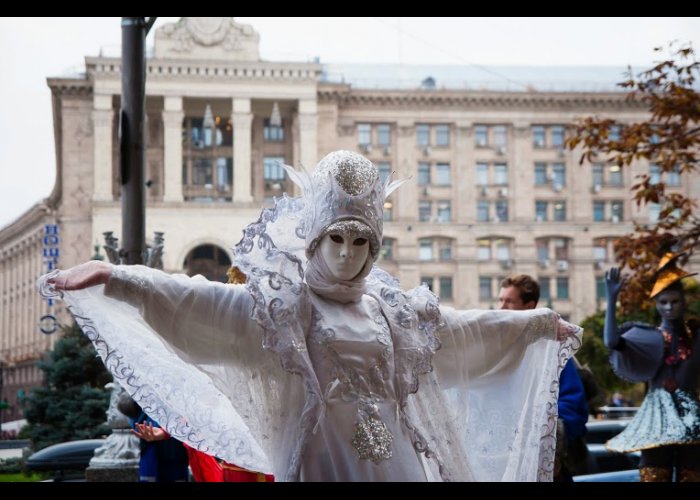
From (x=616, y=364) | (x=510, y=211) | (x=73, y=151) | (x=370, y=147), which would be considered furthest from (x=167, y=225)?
(x=616, y=364)

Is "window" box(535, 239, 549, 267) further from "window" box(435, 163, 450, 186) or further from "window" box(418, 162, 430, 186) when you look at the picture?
"window" box(418, 162, 430, 186)

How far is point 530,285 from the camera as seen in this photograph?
219 inches

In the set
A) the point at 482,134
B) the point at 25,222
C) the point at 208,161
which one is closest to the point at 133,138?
the point at 25,222

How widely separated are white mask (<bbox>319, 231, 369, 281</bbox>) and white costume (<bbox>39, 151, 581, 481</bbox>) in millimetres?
35

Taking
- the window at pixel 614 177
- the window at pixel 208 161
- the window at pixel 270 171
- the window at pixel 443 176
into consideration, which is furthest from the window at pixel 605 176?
the window at pixel 208 161

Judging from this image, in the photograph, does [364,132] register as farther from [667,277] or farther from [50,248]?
[667,277]

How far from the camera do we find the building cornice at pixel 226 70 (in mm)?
63156

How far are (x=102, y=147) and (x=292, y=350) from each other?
59.4m

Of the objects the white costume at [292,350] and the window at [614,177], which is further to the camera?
the window at [614,177]

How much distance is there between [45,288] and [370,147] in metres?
61.7

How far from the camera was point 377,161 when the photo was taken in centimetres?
6475

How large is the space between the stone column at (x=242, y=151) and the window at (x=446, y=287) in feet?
39.0

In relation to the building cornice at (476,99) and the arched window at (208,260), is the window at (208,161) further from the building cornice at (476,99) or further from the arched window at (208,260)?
the building cornice at (476,99)

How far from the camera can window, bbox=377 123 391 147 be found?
65.4m
